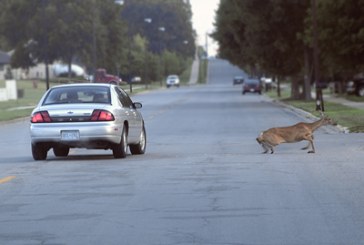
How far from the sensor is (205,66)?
7638 inches

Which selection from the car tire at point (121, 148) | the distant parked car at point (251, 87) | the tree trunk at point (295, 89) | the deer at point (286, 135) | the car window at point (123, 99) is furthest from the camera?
the distant parked car at point (251, 87)

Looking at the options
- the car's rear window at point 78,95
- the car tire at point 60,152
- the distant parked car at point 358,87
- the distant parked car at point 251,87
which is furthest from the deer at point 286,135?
the distant parked car at point 251,87

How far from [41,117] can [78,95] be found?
104 centimetres

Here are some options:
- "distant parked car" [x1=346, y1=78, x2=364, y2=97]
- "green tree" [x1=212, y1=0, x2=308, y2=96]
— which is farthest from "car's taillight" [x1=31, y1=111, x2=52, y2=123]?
"distant parked car" [x1=346, y1=78, x2=364, y2=97]

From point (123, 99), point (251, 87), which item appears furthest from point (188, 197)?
point (251, 87)

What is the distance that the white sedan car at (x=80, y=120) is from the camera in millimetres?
19516

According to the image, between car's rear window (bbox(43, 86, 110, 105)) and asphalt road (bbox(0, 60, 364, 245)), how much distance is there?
1221 mm

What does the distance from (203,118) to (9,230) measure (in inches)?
1231

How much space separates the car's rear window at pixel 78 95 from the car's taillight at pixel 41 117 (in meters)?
0.49

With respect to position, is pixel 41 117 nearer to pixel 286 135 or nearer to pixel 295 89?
pixel 286 135

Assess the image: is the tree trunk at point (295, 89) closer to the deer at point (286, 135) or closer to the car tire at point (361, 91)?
the car tire at point (361, 91)

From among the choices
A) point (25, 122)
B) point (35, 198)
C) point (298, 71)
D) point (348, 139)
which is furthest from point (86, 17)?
point (35, 198)

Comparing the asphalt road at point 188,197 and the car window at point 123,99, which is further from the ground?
the car window at point 123,99

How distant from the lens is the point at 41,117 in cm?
1964
